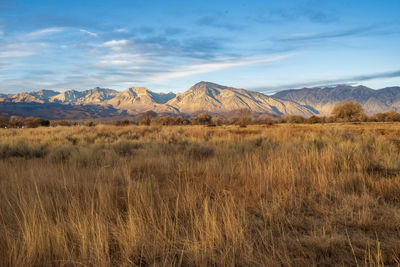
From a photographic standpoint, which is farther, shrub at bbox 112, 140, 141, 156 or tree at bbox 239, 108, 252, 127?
tree at bbox 239, 108, 252, 127

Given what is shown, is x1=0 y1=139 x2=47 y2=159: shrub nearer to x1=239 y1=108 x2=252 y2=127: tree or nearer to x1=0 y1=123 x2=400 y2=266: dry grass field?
x1=0 y1=123 x2=400 y2=266: dry grass field

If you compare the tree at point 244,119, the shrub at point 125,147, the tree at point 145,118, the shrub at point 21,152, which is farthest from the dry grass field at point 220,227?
the tree at point 145,118

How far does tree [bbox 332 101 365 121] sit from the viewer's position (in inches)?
2228

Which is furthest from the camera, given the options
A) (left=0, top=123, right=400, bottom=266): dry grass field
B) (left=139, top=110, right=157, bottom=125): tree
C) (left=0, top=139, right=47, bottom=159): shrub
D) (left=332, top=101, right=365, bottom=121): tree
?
(left=332, top=101, right=365, bottom=121): tree

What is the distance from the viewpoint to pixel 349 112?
5788 cm

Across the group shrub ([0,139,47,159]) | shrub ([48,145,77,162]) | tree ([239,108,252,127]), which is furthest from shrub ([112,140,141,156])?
tree ([239,108,252,127])

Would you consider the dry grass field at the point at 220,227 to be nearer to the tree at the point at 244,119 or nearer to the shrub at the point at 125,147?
the shrub at the point at 125,147

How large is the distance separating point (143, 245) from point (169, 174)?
10.2ft

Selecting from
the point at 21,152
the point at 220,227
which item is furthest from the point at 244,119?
the point at 220,227

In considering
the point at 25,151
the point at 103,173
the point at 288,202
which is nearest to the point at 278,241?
the point at 288,202

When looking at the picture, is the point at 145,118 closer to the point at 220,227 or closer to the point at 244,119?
the point at 244,119

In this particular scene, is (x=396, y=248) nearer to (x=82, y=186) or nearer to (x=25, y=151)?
(x=82, y=186)

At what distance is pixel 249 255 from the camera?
6.85ft

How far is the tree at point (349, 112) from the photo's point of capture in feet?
186
